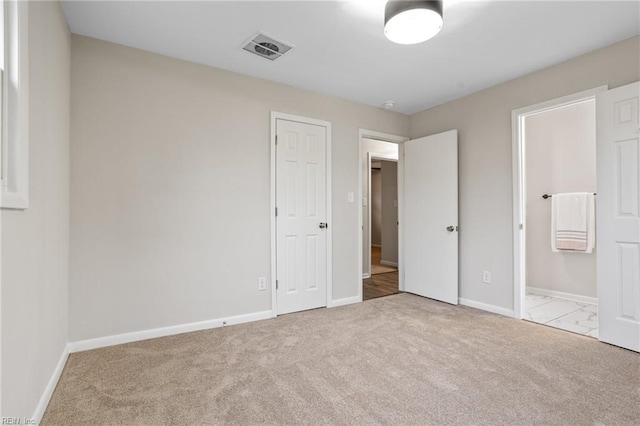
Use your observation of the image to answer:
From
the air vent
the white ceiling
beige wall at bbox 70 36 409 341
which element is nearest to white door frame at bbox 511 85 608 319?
the white ceiling

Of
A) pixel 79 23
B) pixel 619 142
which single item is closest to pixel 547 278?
pixel 619 142

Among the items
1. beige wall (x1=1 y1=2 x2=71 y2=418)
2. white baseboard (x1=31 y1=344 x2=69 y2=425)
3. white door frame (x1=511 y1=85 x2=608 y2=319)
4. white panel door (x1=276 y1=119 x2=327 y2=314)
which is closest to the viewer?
beige wall (x1=1 y1=2 x2=71 y2=418)

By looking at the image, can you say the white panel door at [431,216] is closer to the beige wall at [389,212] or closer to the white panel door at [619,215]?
the white panel door at [619,215]

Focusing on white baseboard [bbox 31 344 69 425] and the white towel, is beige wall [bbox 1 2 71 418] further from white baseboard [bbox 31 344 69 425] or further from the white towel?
the white towel

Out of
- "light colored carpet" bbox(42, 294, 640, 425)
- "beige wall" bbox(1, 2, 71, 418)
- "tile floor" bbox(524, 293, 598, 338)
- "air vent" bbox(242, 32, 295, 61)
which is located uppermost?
"air vent" bbox(242, 32, 295, 61)

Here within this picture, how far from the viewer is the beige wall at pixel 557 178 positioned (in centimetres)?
374

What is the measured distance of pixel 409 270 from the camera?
425cm

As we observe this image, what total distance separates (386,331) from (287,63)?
8.60 ft

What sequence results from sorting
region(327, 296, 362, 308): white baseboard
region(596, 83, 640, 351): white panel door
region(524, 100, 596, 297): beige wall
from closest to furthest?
region(596, 83, 640, 351): white panel door → region(327, 296, 362, 308): white baseboard → region(524, 100, 596, 297): beige wall

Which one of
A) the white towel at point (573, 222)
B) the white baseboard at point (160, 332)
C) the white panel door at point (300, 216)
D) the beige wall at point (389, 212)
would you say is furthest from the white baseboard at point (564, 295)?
the white baseboard at point (160, 332)

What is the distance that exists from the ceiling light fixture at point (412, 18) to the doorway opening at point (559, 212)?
1.78m

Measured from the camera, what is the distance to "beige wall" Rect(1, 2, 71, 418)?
1282mm

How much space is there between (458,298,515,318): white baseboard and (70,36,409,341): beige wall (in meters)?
2.28

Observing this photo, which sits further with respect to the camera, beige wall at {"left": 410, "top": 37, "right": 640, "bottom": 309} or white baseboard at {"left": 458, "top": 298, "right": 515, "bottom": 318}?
white baseboard at {"left": 458, "top": 298, "right": 515, "bottom": 318}
